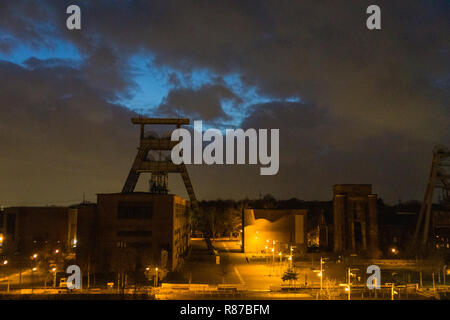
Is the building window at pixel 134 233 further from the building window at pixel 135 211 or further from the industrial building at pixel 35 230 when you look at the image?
the industrial building at pixel 35 230

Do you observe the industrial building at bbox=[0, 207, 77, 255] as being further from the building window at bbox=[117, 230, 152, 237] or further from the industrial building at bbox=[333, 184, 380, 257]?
the industrial building at bbox=[333, 184, 380, 257]

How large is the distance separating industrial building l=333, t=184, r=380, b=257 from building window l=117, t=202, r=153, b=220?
2768 centimetres

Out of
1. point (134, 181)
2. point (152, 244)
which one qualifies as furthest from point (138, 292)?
point (134, 181)

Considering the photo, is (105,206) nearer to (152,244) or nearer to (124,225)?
(124,225)

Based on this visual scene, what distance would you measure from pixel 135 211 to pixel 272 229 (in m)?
24.8

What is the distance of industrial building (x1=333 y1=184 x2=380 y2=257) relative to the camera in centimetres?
5300

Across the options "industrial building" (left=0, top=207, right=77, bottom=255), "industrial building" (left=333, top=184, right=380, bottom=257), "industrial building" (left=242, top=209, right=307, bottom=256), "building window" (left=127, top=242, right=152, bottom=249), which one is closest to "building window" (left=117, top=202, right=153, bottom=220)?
"building window" (left=127, top=242, right=152, bottom=249)

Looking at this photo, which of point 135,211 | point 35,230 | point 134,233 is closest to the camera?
point 134,233

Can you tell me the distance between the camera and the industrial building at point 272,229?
2221 inches

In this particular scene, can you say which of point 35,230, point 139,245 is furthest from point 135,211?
point 35,230

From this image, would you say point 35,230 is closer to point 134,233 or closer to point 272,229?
point 134,233

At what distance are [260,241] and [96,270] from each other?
26212mm

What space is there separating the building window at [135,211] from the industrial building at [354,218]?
27682 mm

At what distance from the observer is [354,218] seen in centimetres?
5416
